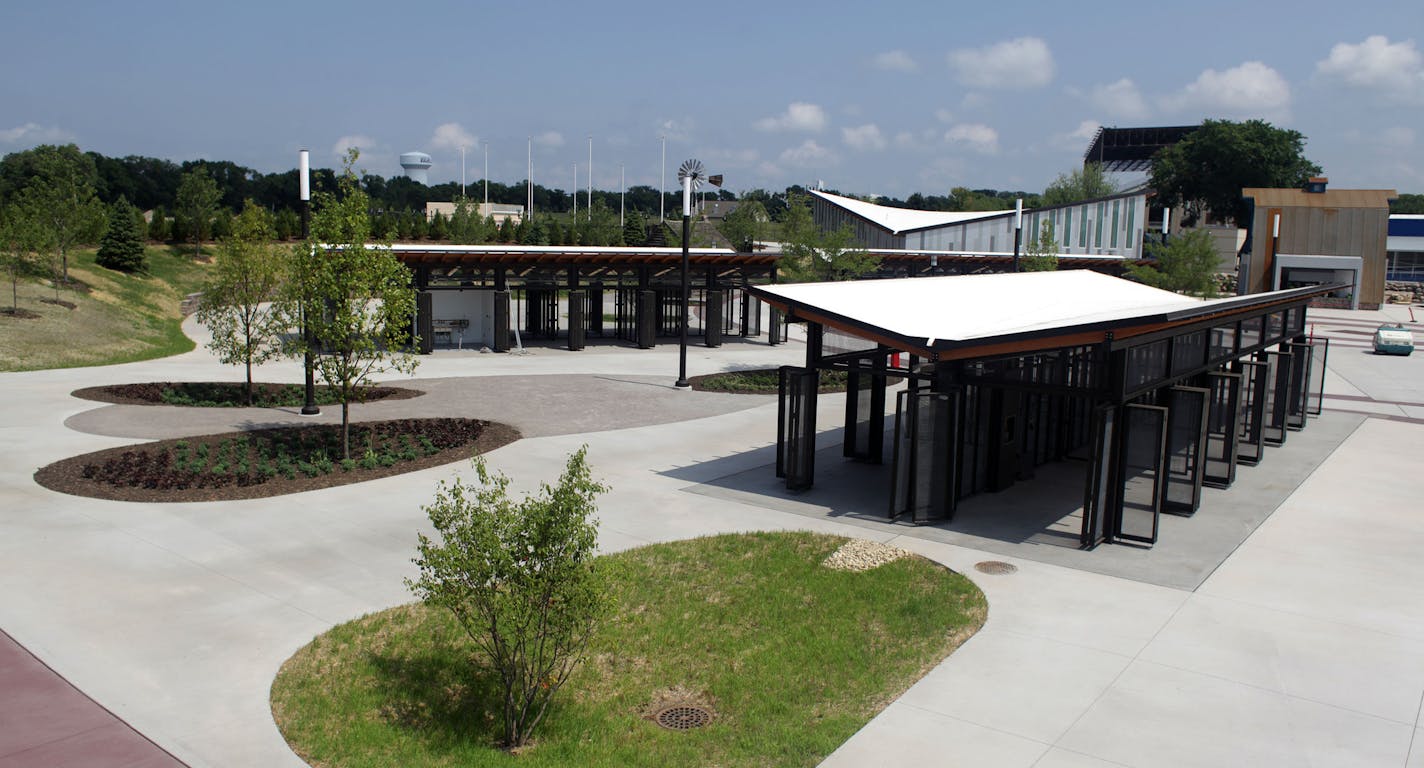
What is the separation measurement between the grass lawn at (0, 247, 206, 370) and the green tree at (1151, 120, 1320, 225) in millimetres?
90131

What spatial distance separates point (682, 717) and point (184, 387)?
1890 centimetres

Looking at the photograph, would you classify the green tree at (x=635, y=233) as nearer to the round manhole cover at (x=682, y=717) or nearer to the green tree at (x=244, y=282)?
the green tree at (x=244, y=282)

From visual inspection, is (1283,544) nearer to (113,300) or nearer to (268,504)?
(268,504)

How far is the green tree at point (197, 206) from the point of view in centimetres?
5478

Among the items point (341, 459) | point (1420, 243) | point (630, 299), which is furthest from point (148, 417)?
point (1420, 243)

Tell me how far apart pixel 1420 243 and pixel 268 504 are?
3270 inches

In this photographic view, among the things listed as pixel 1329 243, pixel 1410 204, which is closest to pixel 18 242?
pixel 1329 243

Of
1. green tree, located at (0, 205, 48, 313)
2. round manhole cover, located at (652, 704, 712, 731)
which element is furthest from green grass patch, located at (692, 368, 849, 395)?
green tree, located at (0, 205, 48, 313)

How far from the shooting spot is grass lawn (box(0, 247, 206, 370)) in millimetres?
26984

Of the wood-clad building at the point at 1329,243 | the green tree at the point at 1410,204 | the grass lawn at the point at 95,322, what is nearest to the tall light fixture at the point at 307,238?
the grass lawn at the point at 95,322

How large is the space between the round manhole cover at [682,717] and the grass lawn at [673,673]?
0.38 feet

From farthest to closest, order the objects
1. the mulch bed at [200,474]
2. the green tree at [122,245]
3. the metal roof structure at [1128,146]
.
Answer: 1. the metal roof structure at [1128,146]
2. the green tree at [122,245]
3. the mulch bed at [200,474]

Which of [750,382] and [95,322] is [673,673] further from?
[95,322]

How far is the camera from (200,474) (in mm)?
15211
